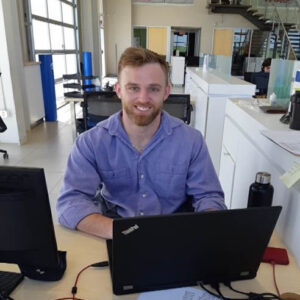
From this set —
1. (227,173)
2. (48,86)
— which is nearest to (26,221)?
(227,173)

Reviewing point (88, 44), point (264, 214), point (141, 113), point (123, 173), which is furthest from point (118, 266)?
point (88, 44)

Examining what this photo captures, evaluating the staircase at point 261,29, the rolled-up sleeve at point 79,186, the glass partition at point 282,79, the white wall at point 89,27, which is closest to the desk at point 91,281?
the rolled-up sleeve at point 79,186

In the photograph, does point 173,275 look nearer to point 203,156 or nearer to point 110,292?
point 110,292

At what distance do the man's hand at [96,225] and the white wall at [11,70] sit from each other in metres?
3.31

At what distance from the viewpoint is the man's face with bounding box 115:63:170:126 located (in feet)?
4.01

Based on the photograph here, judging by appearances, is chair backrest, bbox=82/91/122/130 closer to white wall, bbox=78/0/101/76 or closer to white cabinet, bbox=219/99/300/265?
white cabinet, bbox=219/99/300/265

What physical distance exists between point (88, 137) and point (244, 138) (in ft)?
2.96

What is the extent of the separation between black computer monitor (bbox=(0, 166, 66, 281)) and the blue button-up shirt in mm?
437

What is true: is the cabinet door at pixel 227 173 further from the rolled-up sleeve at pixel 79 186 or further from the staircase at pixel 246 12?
the staircase at pixel 246 12

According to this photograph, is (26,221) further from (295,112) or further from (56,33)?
(56,33)

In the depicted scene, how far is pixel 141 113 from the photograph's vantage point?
125 centimetres

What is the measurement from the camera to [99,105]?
2.27 m

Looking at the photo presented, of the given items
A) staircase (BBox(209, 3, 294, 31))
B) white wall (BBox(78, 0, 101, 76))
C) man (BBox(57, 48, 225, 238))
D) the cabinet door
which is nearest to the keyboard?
man (BBox(57, 48, 225, 238))

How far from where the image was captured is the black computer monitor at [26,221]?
653mm
